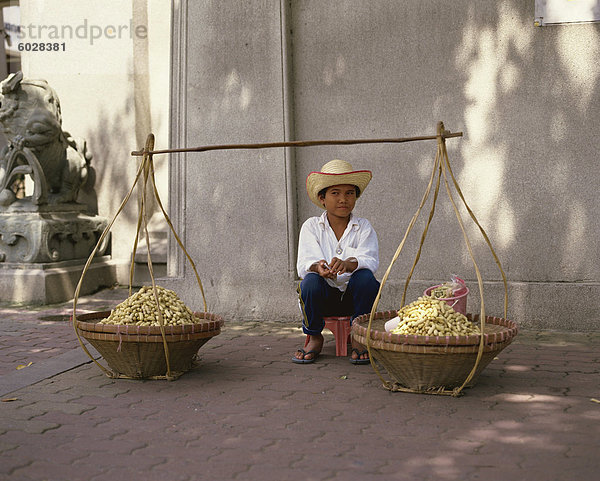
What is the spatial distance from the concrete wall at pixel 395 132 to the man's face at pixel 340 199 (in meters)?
1.52

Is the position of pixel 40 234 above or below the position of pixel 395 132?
below

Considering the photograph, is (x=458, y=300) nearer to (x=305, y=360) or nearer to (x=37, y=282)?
(x=305, y=360)

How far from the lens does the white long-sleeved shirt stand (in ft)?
16.3

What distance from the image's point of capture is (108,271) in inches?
336

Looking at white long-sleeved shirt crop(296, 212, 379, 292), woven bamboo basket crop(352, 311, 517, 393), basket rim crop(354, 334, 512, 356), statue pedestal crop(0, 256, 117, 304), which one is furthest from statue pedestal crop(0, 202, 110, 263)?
basket rim crop(354, 334, 512, 356)

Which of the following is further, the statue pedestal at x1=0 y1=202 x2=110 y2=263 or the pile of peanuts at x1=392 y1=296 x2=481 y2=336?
the statue pedestal at x1=0 y1=202 x2=110 y2=263

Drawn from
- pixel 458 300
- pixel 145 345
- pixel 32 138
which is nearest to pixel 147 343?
pixel 145 345

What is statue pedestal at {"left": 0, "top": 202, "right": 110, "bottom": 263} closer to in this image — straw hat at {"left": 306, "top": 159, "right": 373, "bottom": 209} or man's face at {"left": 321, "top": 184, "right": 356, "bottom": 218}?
straw hat at {"left": 306, "top": 159, "right": 373, "bottom": 209}

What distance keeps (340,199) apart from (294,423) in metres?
1.80

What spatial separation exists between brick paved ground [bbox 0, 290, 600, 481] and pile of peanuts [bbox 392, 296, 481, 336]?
1.23ft

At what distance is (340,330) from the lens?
5.20 meters

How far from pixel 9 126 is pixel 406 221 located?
4393 millimetres

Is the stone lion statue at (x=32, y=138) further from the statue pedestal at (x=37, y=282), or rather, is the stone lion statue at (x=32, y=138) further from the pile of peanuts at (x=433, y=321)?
the pile of peanuts at (x=433, y=321)

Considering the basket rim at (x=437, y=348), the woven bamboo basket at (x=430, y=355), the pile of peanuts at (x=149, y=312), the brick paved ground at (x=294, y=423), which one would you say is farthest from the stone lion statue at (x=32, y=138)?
the basket rim at (x=437, y=348)
